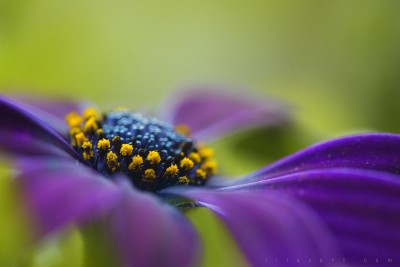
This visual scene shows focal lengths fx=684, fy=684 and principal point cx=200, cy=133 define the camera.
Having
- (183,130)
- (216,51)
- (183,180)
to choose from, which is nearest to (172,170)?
(183,180)

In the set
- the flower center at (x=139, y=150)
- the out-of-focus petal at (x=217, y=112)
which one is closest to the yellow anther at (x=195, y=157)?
the flower center at (x=139, y=150)

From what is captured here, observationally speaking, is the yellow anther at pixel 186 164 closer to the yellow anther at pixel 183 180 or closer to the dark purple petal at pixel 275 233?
the yellow anther at pixel 183 180

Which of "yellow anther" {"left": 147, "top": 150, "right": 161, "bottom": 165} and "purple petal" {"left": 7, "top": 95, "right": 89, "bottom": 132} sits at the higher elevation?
"purple petal" {"left": 7, "top": 95, "right": 89, "bottom": 132}

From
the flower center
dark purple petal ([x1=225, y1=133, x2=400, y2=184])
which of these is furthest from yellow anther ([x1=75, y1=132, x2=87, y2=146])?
dark purple petal ([x1=225, y1=133, x2=400, y2=184])

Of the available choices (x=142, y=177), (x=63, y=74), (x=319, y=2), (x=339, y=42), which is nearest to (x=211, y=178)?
(x=142, y=177)

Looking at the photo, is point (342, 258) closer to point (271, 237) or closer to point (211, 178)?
point (271, 237)

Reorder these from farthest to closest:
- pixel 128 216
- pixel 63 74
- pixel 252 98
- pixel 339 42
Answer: pixel 339 42
pixel 63 74
pixel 252 98
pixel 128 216

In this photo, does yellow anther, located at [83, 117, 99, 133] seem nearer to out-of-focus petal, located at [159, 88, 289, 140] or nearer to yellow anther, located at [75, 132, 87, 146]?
yellow anther, located at [75, 132, 87, 146]
